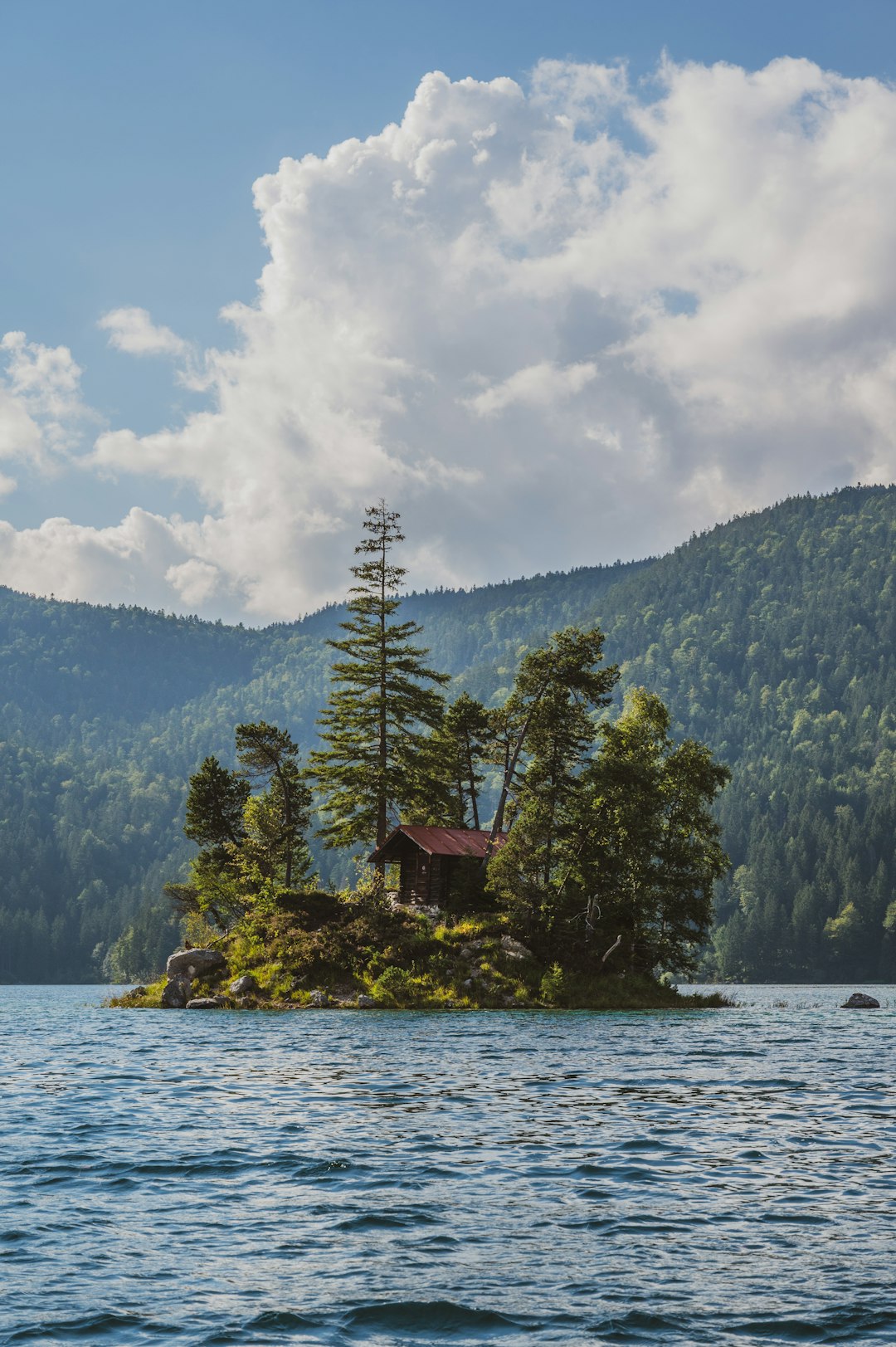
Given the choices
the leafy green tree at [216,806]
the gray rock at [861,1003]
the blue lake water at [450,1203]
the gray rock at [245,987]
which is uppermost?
the leafy green tree at [216,806]

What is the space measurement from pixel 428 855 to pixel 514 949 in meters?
11.1

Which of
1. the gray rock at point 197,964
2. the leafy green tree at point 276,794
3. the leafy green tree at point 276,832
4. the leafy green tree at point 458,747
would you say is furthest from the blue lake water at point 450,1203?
the leafy green tree at point 458,747

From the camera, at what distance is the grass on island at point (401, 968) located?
65625 mm

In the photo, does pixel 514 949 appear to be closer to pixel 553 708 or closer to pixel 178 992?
pixel 553 708

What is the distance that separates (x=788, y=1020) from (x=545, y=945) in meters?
14.8

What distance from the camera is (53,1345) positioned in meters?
11.7

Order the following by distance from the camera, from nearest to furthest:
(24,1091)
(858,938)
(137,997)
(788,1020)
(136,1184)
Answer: (136,1184) → (24,1091) → (788,1020) → (137,997) → (858,938)

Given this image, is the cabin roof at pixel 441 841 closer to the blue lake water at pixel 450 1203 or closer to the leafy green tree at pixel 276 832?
the leafy green tree at pixel 276 832

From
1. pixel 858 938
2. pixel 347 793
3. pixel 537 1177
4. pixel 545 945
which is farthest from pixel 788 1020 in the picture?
pixel 858 938

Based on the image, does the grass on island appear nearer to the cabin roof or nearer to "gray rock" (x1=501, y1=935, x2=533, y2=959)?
"gray rock" (x1=501, y1=935, x2=533, y2=959)

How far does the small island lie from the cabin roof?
18cm

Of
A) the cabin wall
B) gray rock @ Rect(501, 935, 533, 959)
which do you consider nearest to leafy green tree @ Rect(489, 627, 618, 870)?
the cabin wall

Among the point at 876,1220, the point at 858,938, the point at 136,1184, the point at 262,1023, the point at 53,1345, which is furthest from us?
the point at 858,938

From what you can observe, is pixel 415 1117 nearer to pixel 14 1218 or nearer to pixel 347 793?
pixel 14 1218
